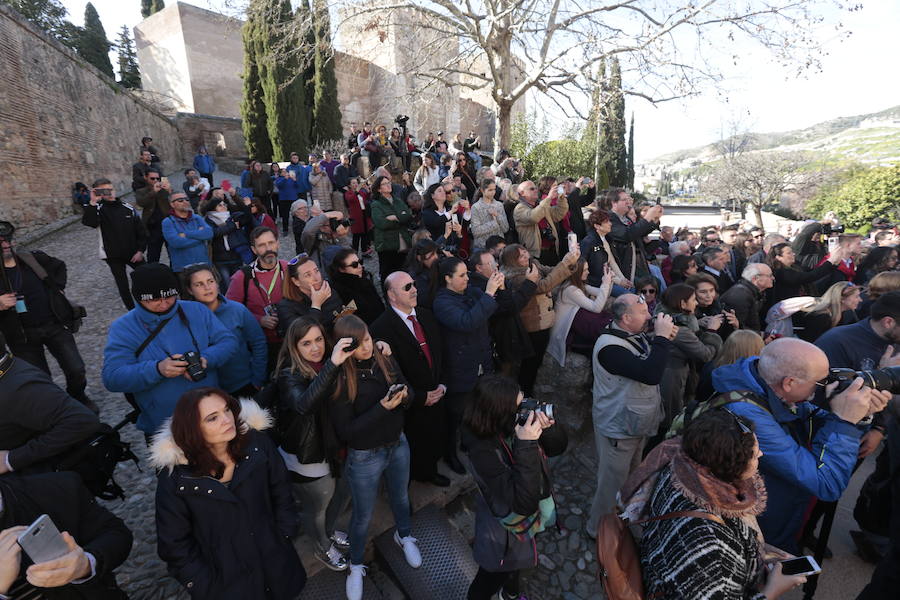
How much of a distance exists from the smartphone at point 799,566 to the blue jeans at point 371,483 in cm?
205

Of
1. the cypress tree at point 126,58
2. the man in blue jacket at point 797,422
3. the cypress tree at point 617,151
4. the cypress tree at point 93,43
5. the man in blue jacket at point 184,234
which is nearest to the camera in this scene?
the man in blue jacket at point 797,422

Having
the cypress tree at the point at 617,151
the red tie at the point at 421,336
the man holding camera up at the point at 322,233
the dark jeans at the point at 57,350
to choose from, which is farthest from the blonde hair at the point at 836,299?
the cypress tree at the point at 617,151

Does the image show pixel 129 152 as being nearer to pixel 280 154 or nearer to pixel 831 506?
pixel 280 154

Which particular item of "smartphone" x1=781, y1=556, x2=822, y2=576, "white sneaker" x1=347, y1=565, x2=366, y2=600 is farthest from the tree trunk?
"smartphone" x1=781, y1=556, x2=822, y2=576

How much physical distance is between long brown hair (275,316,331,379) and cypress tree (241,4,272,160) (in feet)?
65.7

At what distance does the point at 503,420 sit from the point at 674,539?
0.87m

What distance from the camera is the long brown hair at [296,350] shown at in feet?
8.41

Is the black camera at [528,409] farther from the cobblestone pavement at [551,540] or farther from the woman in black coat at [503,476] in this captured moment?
the cobblestone pavement at [551,540]

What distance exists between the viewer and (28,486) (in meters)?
1.69

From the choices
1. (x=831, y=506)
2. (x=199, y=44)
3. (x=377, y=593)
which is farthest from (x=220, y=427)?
(x=199, y=44)

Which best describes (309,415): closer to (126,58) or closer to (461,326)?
(461,326)

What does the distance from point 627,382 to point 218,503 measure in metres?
2.56

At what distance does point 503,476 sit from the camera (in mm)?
2174

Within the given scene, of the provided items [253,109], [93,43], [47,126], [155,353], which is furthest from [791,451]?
[93,43]
